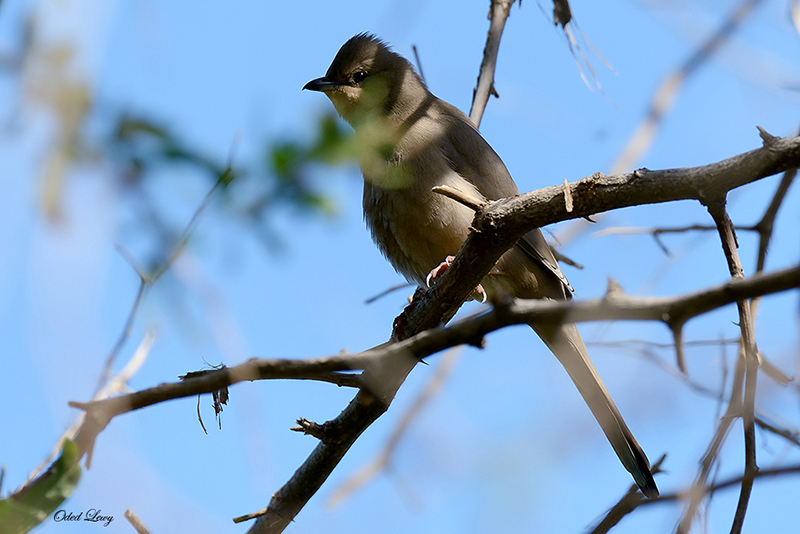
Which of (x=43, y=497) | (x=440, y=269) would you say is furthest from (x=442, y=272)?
(x=43, y=497)

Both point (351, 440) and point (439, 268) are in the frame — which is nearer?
point (351, 440)

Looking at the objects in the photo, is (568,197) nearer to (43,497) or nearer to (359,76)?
(43,497)

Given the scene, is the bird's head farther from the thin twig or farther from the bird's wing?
the thin twig

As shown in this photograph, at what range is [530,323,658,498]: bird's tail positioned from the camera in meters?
4.22

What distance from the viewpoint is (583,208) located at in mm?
2861

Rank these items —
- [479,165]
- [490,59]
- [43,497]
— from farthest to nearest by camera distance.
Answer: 1. [490,59]
2. [479,165]
3. [43,497]

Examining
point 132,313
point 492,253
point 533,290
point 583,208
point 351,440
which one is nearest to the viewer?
point 132,313

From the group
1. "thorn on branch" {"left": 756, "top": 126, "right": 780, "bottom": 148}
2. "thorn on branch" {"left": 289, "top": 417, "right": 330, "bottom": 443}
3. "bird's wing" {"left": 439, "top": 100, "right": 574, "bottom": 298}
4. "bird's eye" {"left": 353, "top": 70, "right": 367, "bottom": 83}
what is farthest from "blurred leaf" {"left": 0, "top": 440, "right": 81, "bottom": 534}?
"bird's eye" {"left": 353, "top": 70, "right": 367, "bottom": 83}

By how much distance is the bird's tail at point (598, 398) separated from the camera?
4.22m

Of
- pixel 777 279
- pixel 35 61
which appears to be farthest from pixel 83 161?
pixel 777 279

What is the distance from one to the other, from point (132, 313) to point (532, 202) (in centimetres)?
160

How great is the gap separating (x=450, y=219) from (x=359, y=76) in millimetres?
1759

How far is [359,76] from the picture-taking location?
5.57 meters

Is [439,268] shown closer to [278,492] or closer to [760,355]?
[278,492]
